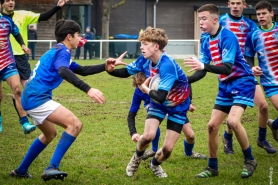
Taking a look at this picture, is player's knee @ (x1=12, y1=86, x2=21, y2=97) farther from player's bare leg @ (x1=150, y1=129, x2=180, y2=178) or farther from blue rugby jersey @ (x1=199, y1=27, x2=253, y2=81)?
blue rugby jersey @ (x1=199, y1=27, x2=253, y2=81)

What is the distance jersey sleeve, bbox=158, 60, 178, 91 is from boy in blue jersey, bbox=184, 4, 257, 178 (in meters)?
0.55

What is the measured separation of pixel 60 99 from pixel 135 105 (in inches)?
313

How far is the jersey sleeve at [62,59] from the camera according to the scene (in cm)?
683

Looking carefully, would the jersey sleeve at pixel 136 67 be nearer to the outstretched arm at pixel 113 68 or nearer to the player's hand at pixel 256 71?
the outstretched arm at pixel 113 68

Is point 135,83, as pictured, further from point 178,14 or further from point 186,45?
point 178,14

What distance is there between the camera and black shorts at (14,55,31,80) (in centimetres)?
1148

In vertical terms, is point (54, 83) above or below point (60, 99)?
above

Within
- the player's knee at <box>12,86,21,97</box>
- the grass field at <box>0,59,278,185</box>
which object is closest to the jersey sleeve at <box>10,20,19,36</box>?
the player's knee at <box>12,86,21,97</box>

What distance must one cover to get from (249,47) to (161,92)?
2350 mm

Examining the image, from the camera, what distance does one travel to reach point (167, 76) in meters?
7.03

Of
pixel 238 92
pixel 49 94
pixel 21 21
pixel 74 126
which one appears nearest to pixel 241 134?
pixel 238 92

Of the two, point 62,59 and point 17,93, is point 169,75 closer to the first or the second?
point 62,59

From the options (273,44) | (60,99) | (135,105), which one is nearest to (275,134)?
(273,44)

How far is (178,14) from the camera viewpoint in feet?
141
